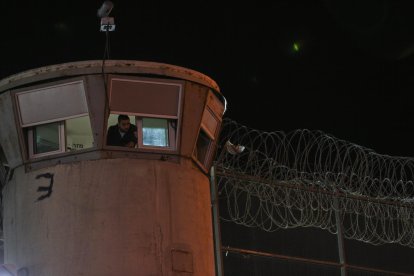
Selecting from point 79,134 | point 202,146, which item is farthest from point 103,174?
point 202,146

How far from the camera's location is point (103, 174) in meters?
12.1

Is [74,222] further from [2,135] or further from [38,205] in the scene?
[2,135]

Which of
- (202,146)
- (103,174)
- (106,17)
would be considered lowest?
(103,174)

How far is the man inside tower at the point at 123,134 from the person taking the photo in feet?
40.3

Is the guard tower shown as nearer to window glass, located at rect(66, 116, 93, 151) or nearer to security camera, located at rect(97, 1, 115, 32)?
window glass, located at rect(66, 116, 93, 151)

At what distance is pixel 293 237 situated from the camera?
18562 millimetres

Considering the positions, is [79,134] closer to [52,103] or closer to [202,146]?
[52,103]

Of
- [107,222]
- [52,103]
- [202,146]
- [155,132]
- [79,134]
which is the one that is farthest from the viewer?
[202,146]

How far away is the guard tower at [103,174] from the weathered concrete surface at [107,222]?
0.05 ft

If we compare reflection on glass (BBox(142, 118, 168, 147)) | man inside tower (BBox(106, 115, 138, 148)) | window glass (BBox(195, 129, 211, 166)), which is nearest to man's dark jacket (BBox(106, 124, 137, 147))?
man inside tower (BBox(106, 115, 138, 148))

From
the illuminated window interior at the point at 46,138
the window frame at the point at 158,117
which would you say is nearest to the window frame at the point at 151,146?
the window frame at the point at 158,117

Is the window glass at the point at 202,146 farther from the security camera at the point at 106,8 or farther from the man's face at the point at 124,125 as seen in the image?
the security camera at the point at 106,8

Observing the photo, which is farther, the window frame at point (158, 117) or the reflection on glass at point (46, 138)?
the reflection on glass at point (46, 138)

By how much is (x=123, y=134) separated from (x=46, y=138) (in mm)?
1089
